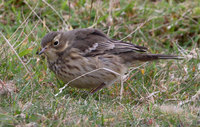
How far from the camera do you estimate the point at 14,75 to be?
6.37 metres

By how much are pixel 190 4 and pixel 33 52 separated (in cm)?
452

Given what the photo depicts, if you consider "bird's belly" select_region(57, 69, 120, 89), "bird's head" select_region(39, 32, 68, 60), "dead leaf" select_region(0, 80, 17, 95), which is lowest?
"bird's belly" select_region(57, 69, 120, 89)

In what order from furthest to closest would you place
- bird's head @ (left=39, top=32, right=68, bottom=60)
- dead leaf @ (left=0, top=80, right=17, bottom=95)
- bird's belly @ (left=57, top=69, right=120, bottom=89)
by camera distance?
1. bird's head @ (left=39, top=32, right=68, bottom=60)
2. bird's belly @ (left=57, top=69, right=120, bottom=89)
3. dead leaf @ (left=0, top=80, right=17, bottom=95)

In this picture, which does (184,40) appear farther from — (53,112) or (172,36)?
(53,112)

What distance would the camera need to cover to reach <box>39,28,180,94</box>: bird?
6395 millimetres

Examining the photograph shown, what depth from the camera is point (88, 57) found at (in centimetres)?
664

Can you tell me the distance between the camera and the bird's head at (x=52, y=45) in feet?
21.4

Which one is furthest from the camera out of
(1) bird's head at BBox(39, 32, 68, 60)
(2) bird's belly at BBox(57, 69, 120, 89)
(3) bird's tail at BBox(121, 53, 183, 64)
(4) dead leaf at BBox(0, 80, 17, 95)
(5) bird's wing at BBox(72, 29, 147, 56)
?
(3) bird's tail at BBox(121, 53, 183, 64)

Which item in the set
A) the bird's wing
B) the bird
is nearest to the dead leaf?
the bird

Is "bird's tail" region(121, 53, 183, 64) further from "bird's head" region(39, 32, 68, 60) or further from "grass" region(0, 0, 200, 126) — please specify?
"bird's head" region(39, 32, 68, 60)

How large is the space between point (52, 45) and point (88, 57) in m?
0.66

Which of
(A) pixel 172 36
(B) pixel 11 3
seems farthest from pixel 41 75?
(A) pixel 172 36

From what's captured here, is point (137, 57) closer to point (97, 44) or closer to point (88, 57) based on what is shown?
point (97, 44)

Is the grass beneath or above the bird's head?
beneath
